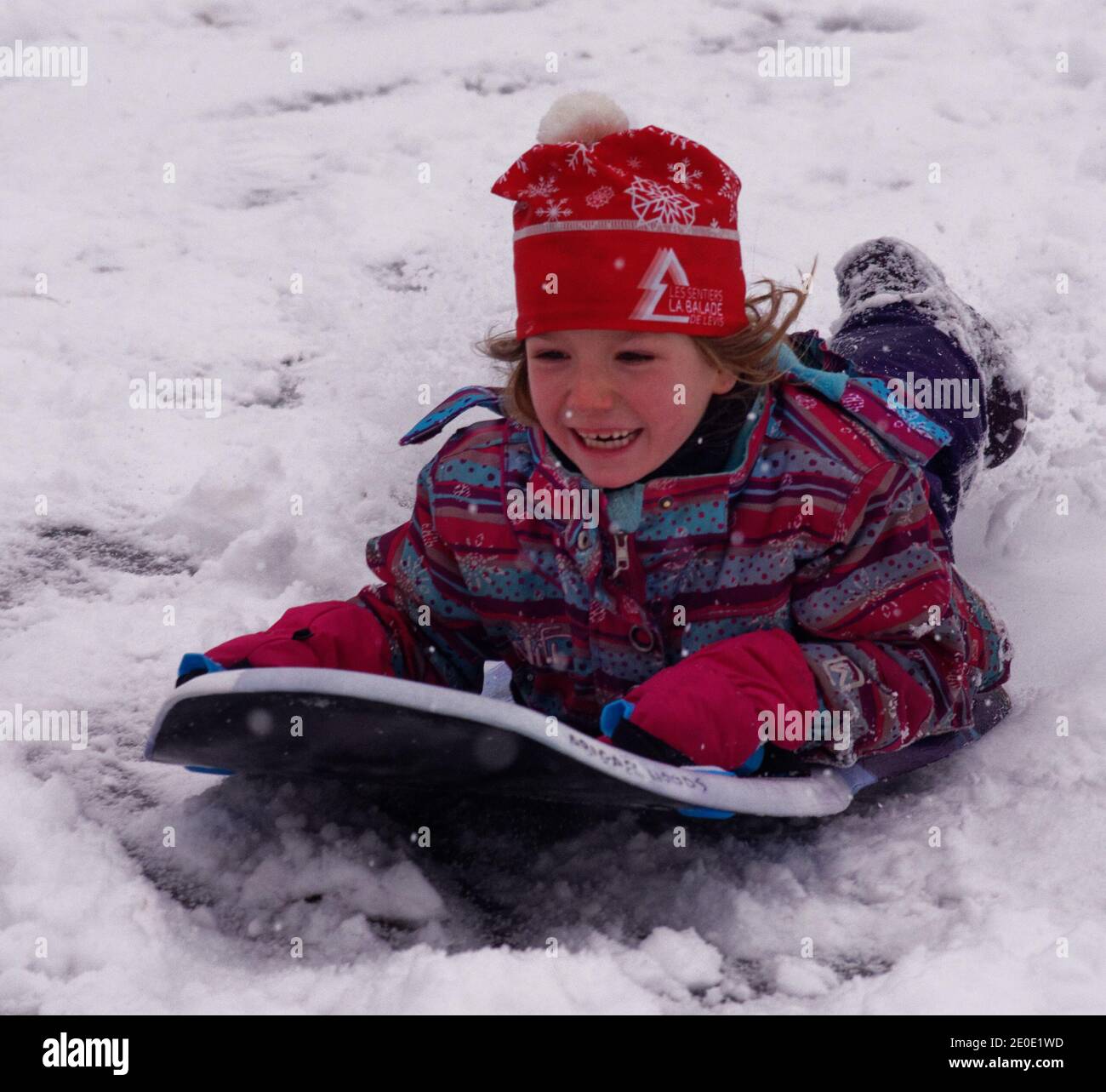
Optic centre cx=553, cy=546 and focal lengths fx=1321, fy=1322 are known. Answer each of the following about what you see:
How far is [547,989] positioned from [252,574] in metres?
1.43

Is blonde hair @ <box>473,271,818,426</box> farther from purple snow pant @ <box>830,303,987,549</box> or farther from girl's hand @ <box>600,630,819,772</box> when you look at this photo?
purple snow pant @ <box>830,303,987,549</box>

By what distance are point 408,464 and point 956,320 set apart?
1.25 metres

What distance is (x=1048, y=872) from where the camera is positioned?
1.67 meters

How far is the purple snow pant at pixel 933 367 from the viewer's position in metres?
2.44

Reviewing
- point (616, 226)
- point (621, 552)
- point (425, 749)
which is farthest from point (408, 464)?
point (425, 749)

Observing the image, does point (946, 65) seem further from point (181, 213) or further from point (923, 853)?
point (923, 853)

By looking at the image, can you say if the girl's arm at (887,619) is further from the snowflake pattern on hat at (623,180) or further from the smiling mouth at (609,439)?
the snowflake pattern on hat at (623,180)

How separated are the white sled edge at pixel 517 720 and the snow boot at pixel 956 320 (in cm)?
141

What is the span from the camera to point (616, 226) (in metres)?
1.76

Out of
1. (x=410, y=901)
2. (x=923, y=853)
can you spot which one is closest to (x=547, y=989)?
(x=410, y=901)

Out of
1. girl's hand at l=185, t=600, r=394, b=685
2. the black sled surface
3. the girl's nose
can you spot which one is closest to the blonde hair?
the girl's nose

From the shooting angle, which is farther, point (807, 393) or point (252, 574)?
point (252, 574)

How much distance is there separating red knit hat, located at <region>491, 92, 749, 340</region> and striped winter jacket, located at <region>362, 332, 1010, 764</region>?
0.23m
